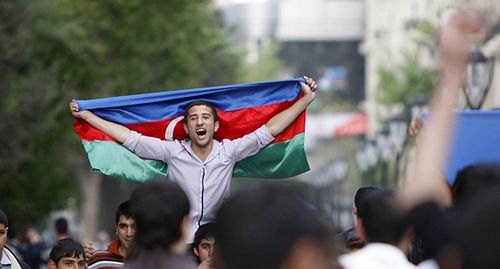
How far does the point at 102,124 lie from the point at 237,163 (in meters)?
0.89

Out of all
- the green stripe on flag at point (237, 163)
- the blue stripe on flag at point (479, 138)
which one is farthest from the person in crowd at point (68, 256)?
the blue stripe on flag at point (479, 138)

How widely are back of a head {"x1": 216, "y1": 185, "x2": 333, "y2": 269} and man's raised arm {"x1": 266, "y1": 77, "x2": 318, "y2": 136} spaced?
4.66 metres

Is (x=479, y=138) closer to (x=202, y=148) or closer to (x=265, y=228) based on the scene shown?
(x=202, y=148)

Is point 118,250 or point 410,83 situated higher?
point 118,250

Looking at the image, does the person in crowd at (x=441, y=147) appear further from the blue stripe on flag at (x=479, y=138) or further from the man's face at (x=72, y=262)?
the man's face at (x=72, y=262)

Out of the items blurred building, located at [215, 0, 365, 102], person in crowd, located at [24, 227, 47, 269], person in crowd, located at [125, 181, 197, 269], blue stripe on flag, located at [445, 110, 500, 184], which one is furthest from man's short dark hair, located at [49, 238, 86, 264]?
blurred building, located at [215, 0, 365, 102]

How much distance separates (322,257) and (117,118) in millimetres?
5384

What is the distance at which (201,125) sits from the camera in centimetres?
869

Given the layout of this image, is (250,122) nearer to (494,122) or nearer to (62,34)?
(494,122)

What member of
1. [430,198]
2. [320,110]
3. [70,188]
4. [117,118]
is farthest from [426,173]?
[320,110]

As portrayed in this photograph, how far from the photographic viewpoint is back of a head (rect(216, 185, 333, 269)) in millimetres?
4406

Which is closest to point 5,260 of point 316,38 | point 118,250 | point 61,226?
point 118,250

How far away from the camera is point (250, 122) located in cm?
947

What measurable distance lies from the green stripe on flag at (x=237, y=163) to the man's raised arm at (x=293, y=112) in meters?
0.14
